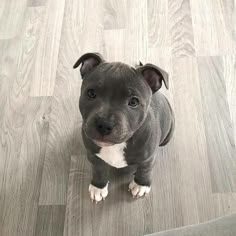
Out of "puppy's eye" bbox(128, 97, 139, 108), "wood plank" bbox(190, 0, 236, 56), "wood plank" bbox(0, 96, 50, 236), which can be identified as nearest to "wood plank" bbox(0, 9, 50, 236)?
"wood plank" bbox(0, 96, 50, 236)

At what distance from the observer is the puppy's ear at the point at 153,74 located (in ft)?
4.79

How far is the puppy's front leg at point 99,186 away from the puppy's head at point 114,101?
17.7 inches

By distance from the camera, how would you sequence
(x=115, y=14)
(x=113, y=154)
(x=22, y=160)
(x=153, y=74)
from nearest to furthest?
(x=153, y=74)
(x=113, y=154)
(x=22, y=160)
(x=115, y=14)

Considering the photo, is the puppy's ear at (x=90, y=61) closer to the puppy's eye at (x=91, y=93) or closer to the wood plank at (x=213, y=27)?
the puppy's eye at (x=91, y=93)

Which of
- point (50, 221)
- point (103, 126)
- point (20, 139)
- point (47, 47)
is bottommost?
point (50, 221)

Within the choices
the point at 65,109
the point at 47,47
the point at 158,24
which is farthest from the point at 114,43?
the point at 65,109

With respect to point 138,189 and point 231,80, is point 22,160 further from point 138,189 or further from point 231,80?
point 231,80

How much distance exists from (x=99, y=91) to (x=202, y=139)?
2.96 feet

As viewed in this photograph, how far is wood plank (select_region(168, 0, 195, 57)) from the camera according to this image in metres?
2.42

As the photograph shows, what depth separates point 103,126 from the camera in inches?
53.4

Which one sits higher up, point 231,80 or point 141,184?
point 231,80

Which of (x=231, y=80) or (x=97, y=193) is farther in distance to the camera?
(x=231, y=80)

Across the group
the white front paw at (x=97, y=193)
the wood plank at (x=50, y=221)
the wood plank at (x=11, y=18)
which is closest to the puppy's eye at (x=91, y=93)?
the white front paw at (x=97, y=193)

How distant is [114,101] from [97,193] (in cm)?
68
